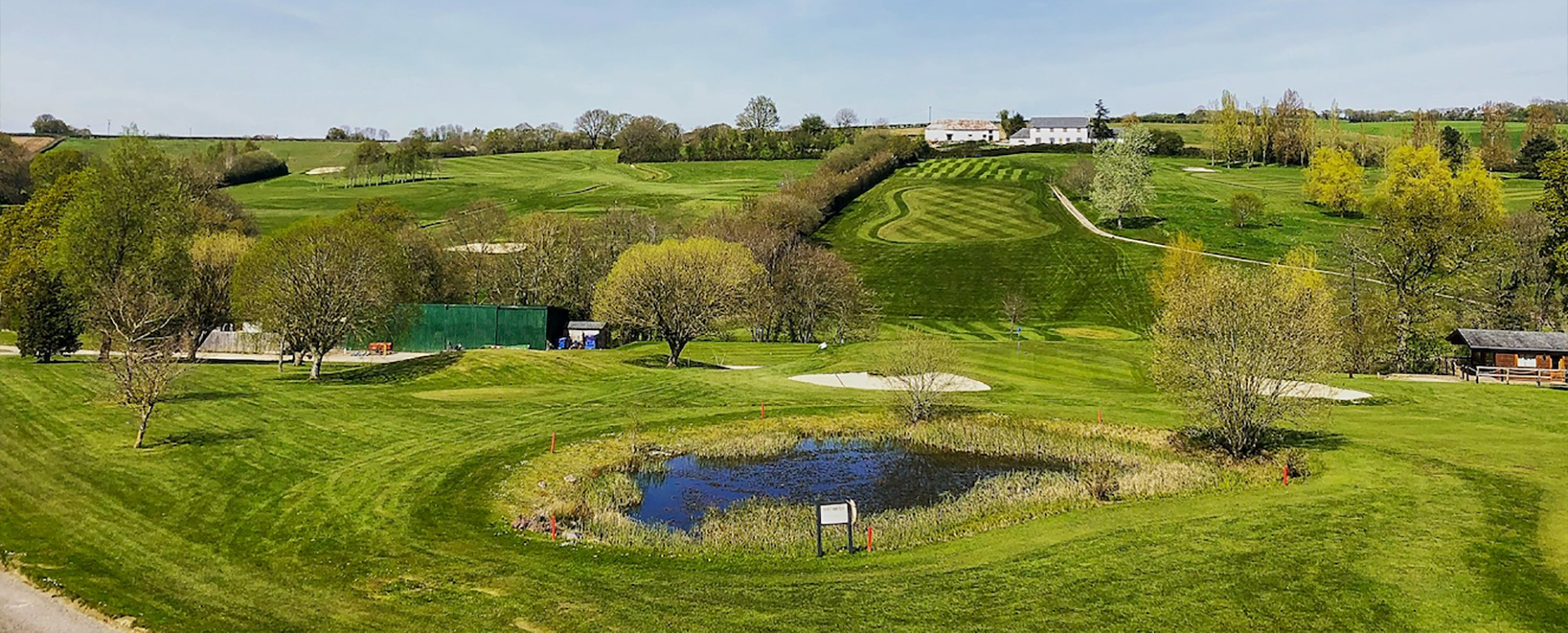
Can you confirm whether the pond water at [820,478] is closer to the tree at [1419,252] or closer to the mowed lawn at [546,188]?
the tree at [1419,252]

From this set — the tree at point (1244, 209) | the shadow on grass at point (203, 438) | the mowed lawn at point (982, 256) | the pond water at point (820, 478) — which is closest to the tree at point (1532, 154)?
the tree at point (1244, 209)

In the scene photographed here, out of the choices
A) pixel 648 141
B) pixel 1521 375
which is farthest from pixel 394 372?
pixel 648 141

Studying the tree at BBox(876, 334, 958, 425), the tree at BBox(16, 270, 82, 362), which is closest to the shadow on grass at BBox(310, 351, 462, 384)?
the tree at BBox(16, 270, 82, 362)

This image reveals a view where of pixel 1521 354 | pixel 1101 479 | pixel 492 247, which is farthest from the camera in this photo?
pixel 492 247

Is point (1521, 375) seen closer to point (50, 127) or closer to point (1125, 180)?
point (1125, 180)

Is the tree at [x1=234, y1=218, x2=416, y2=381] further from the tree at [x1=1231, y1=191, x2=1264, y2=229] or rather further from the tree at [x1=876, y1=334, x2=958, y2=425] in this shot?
the tree at [x1=1231, y1=191, x2=1264, y2=229]
